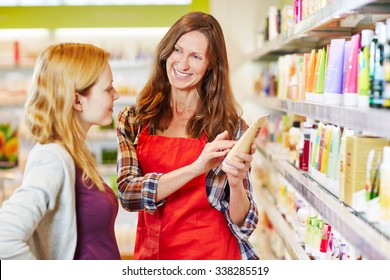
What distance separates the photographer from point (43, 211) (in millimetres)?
1665

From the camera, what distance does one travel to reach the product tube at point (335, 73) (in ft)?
7.41

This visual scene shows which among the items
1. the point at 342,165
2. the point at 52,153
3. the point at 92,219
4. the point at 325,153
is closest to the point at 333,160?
the point at 325,153

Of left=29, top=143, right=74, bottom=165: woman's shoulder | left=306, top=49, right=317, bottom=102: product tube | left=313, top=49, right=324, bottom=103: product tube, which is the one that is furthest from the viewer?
left=306, top=49, right=317, bottom=102: product tube

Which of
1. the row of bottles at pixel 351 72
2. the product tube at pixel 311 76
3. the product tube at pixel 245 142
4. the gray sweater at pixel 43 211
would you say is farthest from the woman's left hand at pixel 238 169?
the product tube at pixel 311 76

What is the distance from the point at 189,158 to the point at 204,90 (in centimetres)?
26

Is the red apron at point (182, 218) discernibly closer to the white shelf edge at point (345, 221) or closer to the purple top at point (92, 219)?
the white shelf edge at point (345, 221)

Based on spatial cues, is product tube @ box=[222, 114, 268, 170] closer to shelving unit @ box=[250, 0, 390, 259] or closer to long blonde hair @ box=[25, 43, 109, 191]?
shelving unit @ box=[250, 0, 390, 259]

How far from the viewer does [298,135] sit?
3.50 metres

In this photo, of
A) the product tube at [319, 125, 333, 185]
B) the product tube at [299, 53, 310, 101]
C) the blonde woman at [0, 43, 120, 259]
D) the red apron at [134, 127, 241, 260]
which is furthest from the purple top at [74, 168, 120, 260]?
the product tube at [299, 53, 310, 101]

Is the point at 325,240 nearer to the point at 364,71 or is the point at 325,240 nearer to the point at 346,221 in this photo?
the point at 346,221

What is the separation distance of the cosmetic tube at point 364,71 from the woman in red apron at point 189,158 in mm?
514

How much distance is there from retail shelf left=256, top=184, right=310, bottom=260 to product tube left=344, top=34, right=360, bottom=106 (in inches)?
37.1

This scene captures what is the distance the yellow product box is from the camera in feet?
6.43

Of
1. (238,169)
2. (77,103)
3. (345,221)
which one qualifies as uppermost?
(77,103)
